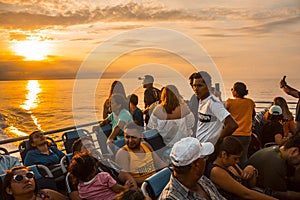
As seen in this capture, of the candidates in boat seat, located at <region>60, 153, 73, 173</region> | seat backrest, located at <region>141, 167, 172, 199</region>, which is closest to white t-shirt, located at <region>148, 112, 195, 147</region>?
boat seat, located at <region>60, 153, 73, 173</region>

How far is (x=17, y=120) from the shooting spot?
148 ft

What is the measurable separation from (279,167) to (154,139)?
5.29ft

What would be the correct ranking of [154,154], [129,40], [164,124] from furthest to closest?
[129,40]
[164,124]
[154,154]

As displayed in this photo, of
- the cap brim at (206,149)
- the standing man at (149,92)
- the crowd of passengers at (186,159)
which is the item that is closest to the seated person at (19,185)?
the crowd of passengers at (186,159)

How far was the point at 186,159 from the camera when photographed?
240cm

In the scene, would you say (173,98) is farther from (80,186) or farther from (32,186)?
(32,186)

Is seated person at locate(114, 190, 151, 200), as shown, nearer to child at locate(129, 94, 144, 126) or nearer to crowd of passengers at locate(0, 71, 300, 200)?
crowd of passengers at locate(0, 71, 300, 200)

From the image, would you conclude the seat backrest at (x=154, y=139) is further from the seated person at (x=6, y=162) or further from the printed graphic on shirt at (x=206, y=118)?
the seated person at (x=6, y=162)

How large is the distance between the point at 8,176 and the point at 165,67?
2.61 meters

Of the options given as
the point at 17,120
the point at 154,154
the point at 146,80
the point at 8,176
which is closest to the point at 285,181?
the point at 154,154

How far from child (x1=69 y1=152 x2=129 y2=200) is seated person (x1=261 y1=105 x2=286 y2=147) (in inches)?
94.5

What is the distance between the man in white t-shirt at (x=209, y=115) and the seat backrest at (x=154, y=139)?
0.82 meters

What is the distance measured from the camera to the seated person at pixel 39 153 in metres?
4.53

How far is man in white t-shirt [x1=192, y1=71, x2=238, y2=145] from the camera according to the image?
338 centimetres
